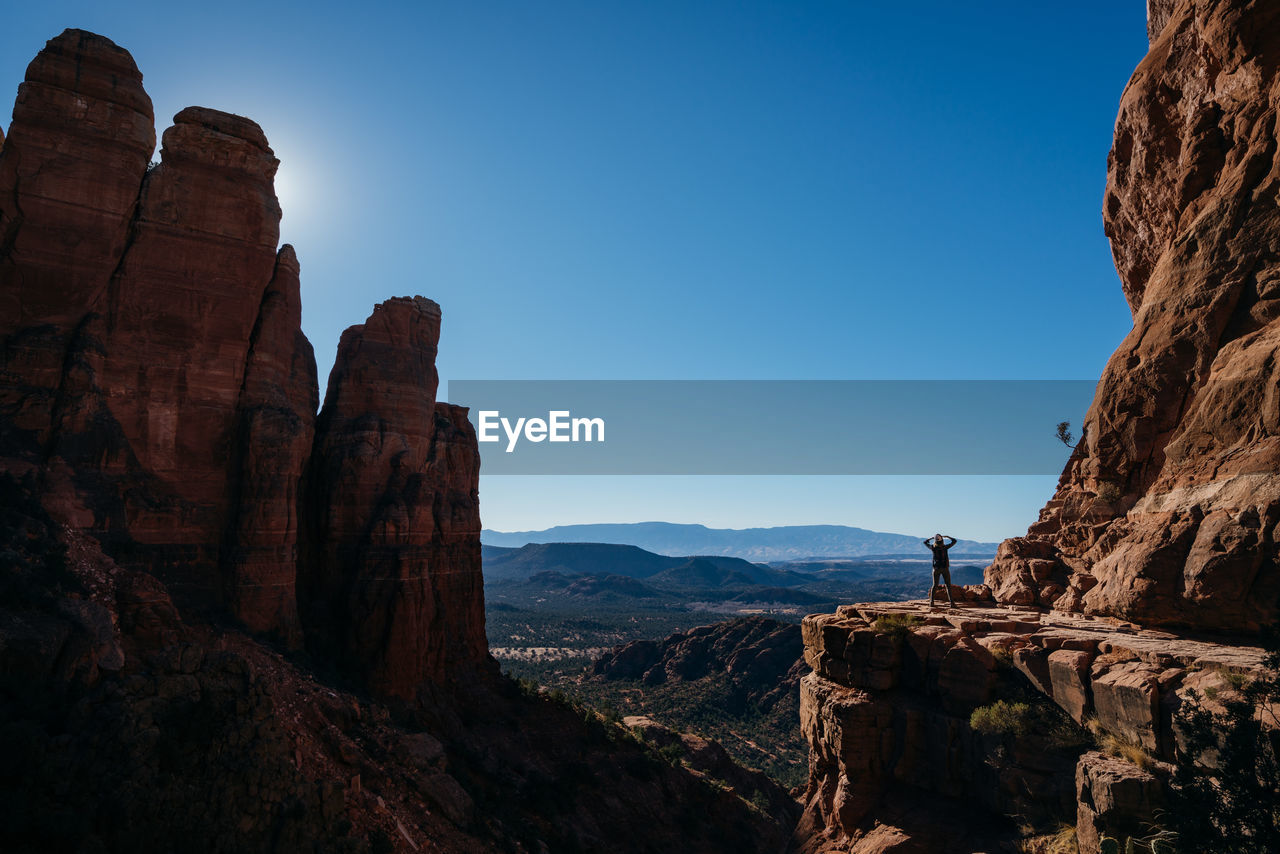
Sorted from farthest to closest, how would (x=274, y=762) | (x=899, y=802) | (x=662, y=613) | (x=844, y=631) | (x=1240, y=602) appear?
(x=662, y=613) < (x=844, y=631) < (x=899, y=802) < (x=274, y=762) < (x=1240, y=602)

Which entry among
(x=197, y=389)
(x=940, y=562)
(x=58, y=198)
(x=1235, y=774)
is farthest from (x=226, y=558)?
(x=1235, y=774)

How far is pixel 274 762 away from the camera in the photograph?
1503 centimetres

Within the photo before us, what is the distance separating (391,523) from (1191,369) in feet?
101

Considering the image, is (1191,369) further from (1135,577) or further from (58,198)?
(58,198)

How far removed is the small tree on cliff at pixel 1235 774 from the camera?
10492 mm

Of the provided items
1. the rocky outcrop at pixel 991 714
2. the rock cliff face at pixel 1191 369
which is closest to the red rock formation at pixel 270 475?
the rocky outcrop at pixel 991 714

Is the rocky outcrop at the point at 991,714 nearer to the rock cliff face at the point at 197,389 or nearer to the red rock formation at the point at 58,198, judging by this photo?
the rock cliff face at the point at 197,389

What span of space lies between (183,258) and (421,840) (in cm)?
2342

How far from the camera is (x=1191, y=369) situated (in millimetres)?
16938

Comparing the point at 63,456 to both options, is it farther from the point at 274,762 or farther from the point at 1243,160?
the point at 1243,160

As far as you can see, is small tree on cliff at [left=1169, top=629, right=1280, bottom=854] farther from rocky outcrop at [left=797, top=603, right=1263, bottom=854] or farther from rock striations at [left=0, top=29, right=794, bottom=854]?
rock striations at [left=0, top=29, right=794, bottom=854]

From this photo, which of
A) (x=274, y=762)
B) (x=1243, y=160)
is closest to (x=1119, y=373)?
(x=1243, y=160)

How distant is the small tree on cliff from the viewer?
10492mm

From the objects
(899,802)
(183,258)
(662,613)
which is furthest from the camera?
(662,613)
